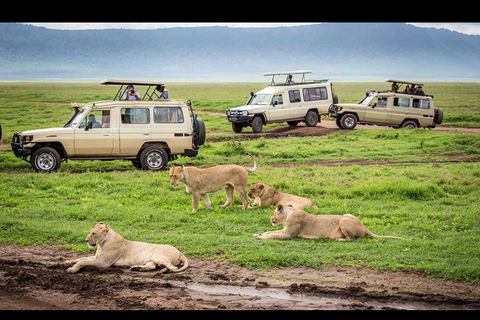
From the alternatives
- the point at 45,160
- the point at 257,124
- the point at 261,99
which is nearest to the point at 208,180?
the point at 45,160

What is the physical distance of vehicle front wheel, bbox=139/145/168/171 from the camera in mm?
17594

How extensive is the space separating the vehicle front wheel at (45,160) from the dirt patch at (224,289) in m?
8.00

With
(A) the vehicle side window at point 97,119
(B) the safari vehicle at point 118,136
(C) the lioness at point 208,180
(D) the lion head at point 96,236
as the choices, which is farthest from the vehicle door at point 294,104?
(D) the lion head at point 96,236

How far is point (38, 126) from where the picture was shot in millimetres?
31375

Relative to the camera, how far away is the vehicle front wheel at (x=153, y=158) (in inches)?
693

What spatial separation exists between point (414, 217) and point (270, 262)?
4.12 metres

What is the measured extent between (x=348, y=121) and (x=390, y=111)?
2034mm

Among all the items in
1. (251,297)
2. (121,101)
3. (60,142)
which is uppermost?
(121,101)

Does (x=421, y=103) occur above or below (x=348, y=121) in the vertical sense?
above

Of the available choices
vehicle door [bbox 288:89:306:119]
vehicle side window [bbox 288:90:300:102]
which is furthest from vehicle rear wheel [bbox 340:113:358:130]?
vehicle side window [bbox 288:90:300:102]

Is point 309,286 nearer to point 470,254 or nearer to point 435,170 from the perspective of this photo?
point 470,254

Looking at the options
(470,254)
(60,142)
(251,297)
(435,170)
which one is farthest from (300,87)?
(251,297)

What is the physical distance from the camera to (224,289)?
8.27m

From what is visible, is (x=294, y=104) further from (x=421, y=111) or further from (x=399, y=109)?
(x=421, y=111)
